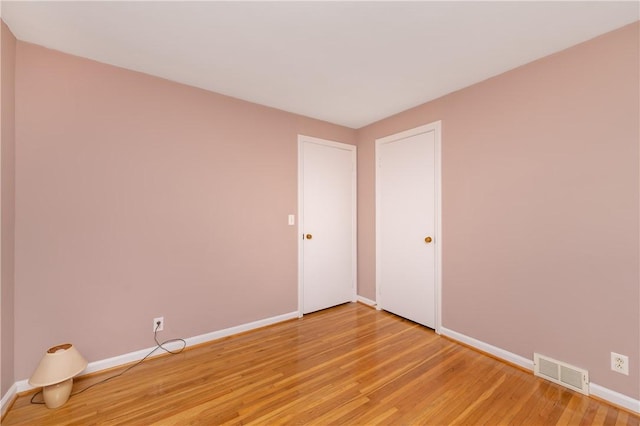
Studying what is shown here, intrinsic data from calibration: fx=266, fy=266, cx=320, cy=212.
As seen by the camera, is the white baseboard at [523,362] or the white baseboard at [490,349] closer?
the white baseboard at [523,362]

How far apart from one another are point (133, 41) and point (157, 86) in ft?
1.66

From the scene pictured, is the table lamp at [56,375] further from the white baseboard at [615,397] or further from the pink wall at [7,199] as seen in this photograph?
the white baseboard at [615,397]

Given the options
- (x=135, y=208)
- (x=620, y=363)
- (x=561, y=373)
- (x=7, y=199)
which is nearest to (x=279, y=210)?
(x=135, y=208)

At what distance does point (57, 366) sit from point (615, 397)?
3636mm

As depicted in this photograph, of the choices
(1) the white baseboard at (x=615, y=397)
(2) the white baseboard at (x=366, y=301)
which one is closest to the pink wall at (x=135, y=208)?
(2) the white baseboard at (x=366, y=301)

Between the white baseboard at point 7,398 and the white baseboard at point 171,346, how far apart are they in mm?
14

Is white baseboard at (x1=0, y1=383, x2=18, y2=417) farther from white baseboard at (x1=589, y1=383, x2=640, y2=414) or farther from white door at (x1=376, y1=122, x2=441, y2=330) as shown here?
white baseboard at (x1=589, y1=383, x2=640, y2=414)

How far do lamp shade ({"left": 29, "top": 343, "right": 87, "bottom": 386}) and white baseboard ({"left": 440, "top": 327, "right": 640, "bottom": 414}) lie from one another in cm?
307

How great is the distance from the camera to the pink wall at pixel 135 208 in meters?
1.90

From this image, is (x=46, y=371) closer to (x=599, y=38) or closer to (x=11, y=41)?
(x=11, y=41)

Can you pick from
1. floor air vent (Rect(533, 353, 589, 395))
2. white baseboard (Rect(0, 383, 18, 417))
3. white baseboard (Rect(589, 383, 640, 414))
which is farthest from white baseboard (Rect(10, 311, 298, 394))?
white baseboard (Rect(589, 383, 640, 414))

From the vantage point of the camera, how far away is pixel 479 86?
244cm

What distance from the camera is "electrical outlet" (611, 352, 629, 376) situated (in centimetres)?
171

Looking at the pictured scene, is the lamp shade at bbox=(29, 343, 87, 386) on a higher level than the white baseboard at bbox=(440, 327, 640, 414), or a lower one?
higher
